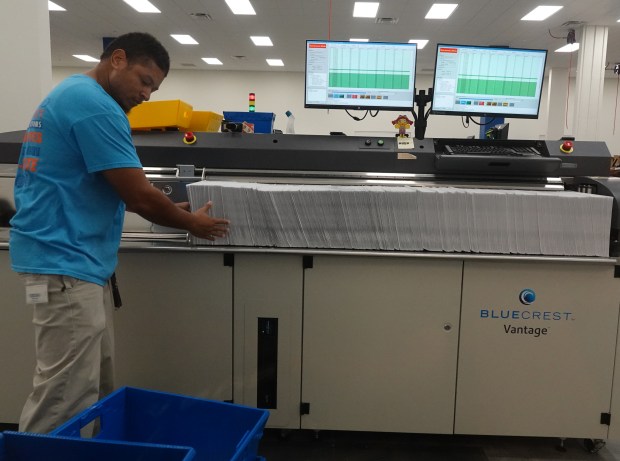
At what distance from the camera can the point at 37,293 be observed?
1229 mm

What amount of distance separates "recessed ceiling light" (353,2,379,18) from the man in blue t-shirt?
625 centimetres

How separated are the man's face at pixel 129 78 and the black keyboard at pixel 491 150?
1192 mm

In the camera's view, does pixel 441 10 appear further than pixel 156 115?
Yes

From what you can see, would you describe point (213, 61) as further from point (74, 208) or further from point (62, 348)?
point (62, 348)

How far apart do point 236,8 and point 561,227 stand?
6711 mm

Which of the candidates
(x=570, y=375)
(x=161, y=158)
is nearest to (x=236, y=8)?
(x=161, y=158)

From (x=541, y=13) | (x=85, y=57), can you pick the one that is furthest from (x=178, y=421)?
(x=85, y=57)

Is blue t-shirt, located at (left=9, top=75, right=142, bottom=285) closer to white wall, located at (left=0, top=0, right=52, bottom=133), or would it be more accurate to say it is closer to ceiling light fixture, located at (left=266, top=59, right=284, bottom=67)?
white wall, located at (left=0, top=0, right=52, bottom=133)

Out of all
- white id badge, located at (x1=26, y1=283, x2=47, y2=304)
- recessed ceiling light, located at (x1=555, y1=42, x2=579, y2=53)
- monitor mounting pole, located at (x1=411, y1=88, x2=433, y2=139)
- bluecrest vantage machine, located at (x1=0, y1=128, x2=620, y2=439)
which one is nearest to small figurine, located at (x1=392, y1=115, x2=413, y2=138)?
monitor mounting pole, located at (x1=411, y1=88, x2=433, y2=139)

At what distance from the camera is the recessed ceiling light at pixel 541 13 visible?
669 cm

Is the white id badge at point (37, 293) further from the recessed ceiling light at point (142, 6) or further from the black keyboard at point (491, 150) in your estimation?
the recessed ceiling light at point (142, 6)

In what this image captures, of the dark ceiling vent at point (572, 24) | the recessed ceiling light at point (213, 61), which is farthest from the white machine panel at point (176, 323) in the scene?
the recessed ceiling light at point (213, 61)

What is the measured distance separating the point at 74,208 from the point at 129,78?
0.41 metres

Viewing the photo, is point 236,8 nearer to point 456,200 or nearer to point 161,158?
point 161,158
